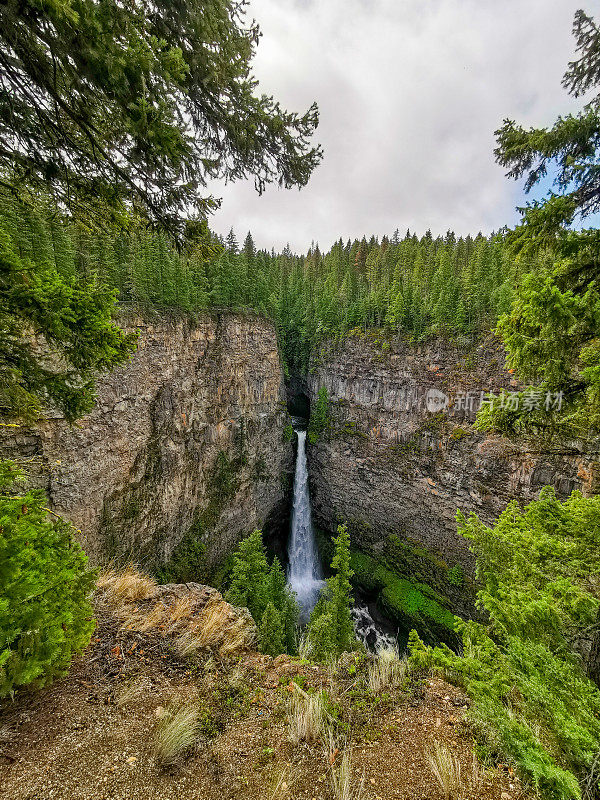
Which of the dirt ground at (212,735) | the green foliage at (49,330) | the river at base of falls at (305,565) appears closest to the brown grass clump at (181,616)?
the dirt ground at (212,735)

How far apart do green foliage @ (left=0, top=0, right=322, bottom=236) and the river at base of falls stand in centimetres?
2321

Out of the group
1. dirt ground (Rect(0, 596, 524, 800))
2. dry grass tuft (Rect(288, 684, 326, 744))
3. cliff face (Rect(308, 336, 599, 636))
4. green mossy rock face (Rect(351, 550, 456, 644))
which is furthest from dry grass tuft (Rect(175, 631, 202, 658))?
green mossy rock face (Rect(351, 550, 456, 644))

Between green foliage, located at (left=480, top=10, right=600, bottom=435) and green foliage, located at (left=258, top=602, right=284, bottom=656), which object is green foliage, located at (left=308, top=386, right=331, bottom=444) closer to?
green foliage, located at (left=258, top=602, right=284, bottom=656)

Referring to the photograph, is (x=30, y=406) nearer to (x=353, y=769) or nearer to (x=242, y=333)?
(x=353, y=769)

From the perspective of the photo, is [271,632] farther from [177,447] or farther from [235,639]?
[177,447]

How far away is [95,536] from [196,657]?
10843 millimetres

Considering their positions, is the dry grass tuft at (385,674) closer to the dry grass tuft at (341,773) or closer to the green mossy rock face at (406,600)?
the dry grass tuft at (341,773)

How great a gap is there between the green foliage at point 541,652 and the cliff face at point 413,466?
14434 millimetres

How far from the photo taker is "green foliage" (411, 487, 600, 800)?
282 cm

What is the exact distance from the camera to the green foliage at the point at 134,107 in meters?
2.36

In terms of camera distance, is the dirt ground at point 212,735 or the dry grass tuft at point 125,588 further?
the dry grass tuft at point 125,588

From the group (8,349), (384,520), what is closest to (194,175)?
(8,349)

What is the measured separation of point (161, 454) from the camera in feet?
54.0

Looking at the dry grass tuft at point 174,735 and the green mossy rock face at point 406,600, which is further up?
the dry grass tuft at point 174,735
